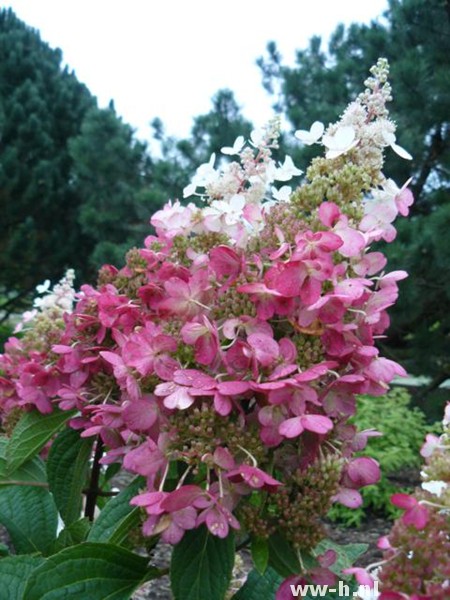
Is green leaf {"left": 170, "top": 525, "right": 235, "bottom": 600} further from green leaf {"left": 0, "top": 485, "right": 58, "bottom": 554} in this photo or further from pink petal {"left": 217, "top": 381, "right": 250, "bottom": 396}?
green leaf {"left": 0, "top": 485, "right": 58, "bottom": 554}

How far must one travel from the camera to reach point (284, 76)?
5191 millimetres

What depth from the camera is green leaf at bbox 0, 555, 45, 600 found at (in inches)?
37.2

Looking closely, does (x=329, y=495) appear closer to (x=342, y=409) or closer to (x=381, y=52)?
(x=342, y=409)

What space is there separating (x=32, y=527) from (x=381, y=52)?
13.4ft

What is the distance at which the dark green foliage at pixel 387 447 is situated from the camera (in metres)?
3.31

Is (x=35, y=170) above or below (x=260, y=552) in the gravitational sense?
above

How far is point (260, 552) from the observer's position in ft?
2.36

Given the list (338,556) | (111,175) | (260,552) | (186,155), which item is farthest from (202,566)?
(111,175)

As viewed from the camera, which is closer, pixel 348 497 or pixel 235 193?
pixel 348 497

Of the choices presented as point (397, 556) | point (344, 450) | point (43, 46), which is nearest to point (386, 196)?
point (344, 450)

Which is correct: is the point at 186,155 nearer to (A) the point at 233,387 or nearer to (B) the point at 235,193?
Result: (B) the point at 235,193

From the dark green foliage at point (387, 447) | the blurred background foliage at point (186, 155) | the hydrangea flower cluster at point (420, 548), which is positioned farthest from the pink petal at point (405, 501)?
the blurred background foliage at point (186, 155)

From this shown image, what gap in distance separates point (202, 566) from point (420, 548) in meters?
0.28

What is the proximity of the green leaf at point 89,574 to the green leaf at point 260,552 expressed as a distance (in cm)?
17
